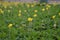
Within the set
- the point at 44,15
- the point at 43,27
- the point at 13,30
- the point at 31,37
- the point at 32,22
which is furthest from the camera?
the point at 44,15

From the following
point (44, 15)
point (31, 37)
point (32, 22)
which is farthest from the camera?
point (44, 15)

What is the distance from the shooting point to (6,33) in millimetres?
3562

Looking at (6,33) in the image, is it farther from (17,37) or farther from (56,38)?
(56,38)

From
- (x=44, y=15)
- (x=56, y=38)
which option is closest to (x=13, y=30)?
(x=56, y=38)

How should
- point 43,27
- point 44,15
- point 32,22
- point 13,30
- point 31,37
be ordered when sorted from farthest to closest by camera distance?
1. point 44,15
2. point 32,22
3. point 43,27
4. point 13,30
5. point 31,37

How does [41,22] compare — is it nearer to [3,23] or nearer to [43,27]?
[43,27]

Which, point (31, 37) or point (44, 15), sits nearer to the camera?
point (31, 37)

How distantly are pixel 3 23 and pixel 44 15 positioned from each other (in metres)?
1.10

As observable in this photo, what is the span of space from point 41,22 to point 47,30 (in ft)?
1.69

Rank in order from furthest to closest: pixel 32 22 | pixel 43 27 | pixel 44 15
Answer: pixel 44 15, pixel 32 22, pixel 43 27

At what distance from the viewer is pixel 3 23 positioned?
4.04 metres

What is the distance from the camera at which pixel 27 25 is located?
394 centimetres

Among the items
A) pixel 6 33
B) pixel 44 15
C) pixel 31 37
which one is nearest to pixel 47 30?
pixel 31 37

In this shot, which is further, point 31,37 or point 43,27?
point 43,27
